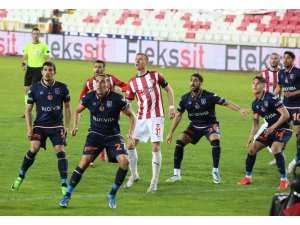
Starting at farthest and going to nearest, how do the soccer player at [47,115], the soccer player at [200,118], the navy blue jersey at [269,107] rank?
the soccer player at [200,118]
the navy blue jersey at [269,107]
the soccer player at [47,115]

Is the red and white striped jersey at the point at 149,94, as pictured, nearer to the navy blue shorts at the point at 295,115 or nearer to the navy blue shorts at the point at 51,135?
the navy blue shorts at the point at 51,135

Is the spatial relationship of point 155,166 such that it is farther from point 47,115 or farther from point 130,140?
point 47,115

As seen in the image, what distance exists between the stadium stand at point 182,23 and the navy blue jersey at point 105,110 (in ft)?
85.8

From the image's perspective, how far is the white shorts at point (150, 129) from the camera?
14764 mm

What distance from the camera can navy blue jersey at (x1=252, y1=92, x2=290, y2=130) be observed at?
14.9 metres

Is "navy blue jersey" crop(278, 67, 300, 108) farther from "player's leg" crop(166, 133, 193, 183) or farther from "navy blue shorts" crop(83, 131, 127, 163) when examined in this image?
"navy blue shorts" crop(83, 131, 127, 163)

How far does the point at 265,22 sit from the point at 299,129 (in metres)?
26.3

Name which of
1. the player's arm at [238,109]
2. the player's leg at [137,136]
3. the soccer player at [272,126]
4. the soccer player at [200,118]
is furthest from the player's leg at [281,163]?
the player's leg at [137,136]

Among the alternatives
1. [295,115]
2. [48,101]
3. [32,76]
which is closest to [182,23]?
[32,76]

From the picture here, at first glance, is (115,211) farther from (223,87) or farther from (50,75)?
(223,87)

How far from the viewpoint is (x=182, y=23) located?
44.8m

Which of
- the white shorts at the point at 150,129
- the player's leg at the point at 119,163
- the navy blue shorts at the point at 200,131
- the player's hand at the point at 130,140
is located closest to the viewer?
the player's leg at the point at 119,163

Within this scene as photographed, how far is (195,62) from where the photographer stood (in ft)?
120

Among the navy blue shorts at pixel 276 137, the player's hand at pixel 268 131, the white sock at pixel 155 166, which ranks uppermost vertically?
the player's hand at pixel 268 131
